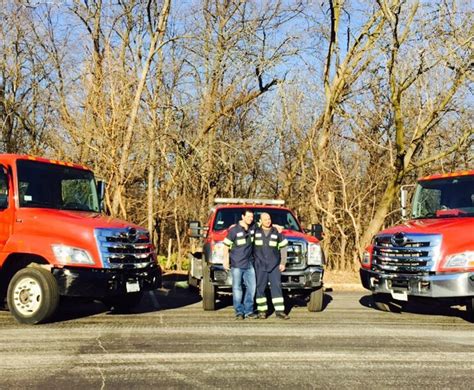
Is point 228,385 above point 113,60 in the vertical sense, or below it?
below

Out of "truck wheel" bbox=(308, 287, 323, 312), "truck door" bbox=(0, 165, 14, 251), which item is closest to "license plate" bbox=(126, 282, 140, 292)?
"truck door" bbox=(0, 165, 14, 251)

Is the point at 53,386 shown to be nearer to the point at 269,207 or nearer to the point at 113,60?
the point at 269,207

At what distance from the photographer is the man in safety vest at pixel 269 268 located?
9.04 m

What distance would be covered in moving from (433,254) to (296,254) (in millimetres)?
2210

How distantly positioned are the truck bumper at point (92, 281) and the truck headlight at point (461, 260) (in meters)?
4.74

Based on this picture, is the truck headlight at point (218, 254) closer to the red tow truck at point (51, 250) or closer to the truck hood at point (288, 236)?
the truck hood at point (288, 236)

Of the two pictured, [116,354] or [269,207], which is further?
[269,207]

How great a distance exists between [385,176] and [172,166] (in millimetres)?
6740

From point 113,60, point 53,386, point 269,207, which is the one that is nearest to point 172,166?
point 113,60

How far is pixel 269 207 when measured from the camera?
11.1 metres

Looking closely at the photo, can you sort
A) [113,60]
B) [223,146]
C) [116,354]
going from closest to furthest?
[116,354] < [113,60] < [223,146]

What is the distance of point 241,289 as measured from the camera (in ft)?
29.9

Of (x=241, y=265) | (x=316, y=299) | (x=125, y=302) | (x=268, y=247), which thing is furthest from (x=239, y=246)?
(x=125, y=302)

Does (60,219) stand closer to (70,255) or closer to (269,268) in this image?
(70,255)
